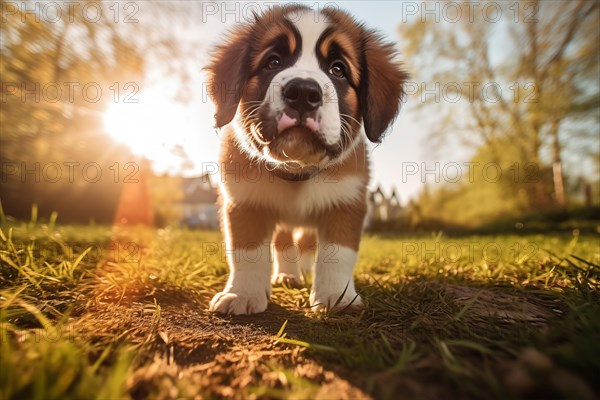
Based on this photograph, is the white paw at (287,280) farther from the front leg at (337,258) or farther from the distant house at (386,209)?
the distant house at (386,209)

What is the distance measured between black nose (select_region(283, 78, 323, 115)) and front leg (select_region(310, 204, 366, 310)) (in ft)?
2.60

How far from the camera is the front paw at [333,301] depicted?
2062mm

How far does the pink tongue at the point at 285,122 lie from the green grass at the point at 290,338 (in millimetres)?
1041

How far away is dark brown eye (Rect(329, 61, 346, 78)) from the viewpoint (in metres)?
2.44

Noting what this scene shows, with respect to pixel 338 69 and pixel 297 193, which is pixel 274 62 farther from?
pixel 297 193

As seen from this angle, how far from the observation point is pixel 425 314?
5.75 feet

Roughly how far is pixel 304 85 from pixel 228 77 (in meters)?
0.83

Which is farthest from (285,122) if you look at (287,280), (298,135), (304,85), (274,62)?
(287,280)

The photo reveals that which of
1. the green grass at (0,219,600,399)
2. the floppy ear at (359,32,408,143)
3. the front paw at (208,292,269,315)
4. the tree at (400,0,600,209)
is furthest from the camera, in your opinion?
the tree at (400,0,600,209)

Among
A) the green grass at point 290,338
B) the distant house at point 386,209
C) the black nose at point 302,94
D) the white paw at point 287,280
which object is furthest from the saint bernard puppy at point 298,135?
the distant house at point 386,209

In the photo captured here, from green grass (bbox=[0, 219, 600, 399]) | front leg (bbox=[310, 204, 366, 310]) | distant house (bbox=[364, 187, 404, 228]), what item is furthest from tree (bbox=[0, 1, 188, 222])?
distant house (bbox=[364, 187, 404, 228])

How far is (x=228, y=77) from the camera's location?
258cm

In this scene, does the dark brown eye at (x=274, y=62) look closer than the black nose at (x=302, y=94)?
No

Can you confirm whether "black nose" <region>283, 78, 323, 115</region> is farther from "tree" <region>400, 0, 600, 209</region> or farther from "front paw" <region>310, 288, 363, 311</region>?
"tree" <region>400, 0, 600, 209</region>
